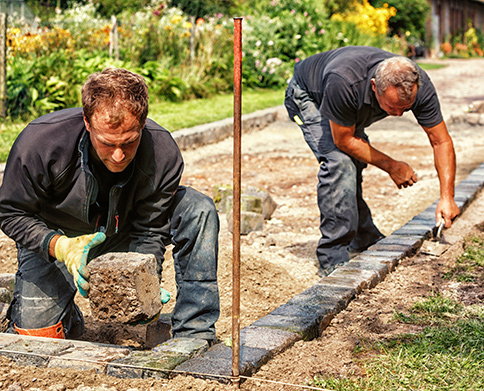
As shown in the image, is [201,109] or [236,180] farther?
[201,109]

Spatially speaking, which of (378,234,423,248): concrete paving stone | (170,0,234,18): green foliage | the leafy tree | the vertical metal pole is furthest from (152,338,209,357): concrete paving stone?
(170,0,234,18): green foliage

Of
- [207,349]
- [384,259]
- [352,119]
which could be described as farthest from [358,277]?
[207,349]

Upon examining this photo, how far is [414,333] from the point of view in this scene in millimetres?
2898

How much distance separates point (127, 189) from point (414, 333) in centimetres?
146

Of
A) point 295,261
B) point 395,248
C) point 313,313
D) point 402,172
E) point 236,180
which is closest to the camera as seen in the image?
point 236,180

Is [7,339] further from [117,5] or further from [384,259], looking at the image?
[117,5]

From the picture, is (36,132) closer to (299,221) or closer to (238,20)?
(238,20)

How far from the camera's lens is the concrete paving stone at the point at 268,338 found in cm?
267

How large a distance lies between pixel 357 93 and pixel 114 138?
1.92 metres

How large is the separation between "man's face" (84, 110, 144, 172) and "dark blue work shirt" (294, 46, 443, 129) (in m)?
1.69

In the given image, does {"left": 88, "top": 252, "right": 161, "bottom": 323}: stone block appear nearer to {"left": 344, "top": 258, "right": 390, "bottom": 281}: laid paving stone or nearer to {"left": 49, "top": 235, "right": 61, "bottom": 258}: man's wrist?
{"left": 49, "top": 235, "right": 61, "bottom": 258}: man's wrist

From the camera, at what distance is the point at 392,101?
12.3 ft

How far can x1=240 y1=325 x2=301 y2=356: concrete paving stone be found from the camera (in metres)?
2.67

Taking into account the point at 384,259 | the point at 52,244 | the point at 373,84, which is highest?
the point at 373,84
